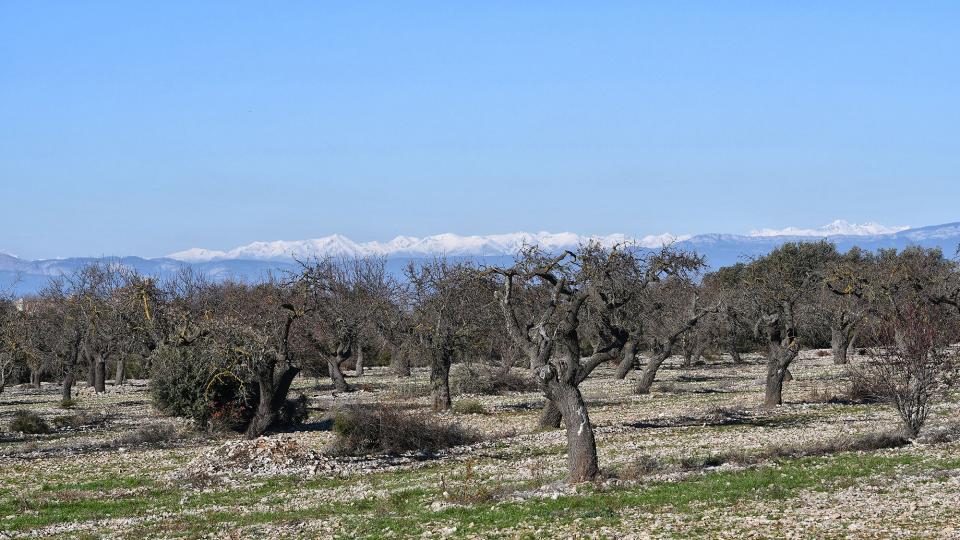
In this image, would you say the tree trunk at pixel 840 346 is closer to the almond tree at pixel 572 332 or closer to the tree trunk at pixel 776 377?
the tree trunk at pixel 776 377

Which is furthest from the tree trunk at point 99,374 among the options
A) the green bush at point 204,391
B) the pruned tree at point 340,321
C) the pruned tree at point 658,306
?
the pruned tree at point 658,306

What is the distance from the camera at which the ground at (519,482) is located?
22.0 metres

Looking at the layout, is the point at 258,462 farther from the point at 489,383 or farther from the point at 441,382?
the point at 489,383

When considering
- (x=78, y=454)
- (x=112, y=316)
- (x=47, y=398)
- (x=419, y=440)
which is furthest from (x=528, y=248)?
(x=47, y=398)

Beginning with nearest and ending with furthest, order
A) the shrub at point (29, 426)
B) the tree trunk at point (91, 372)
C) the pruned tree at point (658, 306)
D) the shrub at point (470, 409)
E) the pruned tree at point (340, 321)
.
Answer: the pruned tree at point (658, 306), the shrub at point (29, 426), the shrub at point (470, 409), the pruned tree at point (340, 321), the tree trunk at point (91, 372)

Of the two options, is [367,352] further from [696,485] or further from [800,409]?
[696,485]

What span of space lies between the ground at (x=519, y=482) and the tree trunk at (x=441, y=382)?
12.0ft

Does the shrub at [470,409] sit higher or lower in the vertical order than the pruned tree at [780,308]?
lower

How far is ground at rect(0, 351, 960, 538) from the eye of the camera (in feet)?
72.2

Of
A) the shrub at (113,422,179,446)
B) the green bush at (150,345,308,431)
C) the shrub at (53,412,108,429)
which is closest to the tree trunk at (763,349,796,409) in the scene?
the green bush at (150,345,308,431)

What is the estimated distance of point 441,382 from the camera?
2132 inches

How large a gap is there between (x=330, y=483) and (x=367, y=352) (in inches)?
3136

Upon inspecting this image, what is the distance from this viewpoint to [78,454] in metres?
40.6

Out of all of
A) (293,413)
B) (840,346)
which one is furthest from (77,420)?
(840,346)
